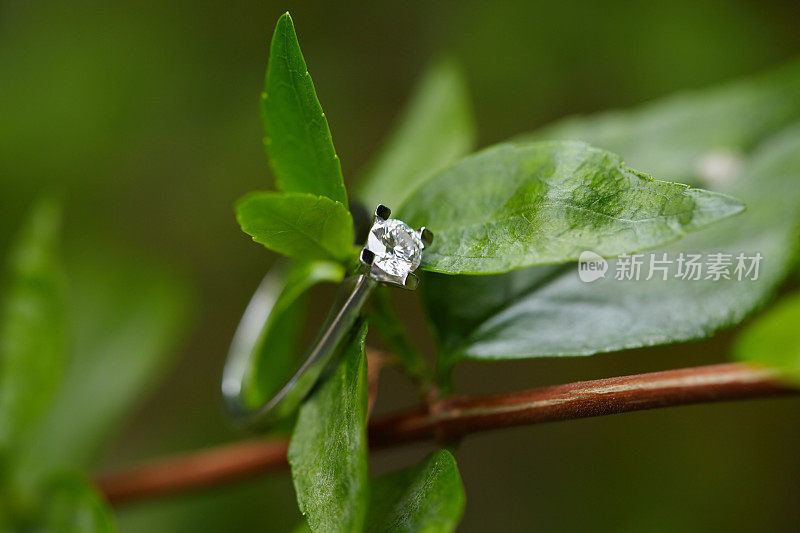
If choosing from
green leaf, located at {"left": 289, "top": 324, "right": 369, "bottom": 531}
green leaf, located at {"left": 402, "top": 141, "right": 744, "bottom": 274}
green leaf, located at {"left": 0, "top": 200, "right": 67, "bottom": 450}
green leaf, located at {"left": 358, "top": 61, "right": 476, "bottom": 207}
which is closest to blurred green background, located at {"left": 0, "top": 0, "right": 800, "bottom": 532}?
green leaf, located at {"left": 0, "top": 200, "right": 67, "bottom": 450}

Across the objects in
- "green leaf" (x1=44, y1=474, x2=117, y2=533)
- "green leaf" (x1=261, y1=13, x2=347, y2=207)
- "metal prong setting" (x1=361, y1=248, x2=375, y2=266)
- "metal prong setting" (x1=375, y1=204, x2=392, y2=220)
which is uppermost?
"green leaf" (x1=261, y1=13, x2=347, y2=207)

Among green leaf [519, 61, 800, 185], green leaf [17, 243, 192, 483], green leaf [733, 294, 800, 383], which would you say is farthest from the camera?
green leaf [17, 243, 192, 483]

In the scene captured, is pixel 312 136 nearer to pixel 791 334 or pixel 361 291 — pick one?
pixel 361 291

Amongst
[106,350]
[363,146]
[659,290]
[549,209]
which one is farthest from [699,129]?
[363,146]

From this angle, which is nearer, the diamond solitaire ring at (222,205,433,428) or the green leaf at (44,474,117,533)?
the diamond solitaire ring at (222,205,433,428)

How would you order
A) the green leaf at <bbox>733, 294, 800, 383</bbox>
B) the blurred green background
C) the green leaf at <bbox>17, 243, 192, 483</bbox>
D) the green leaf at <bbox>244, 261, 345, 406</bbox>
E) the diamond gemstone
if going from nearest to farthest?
the green leaf at <bbox>733, 294, 800, 383</bbox>
the diamond gemstone
the green leaf at <bbox>244, 261, 345, 406</bbox>
the green leaf at <bbox>17, 243, 192, 483</bbox>
the blurred green background

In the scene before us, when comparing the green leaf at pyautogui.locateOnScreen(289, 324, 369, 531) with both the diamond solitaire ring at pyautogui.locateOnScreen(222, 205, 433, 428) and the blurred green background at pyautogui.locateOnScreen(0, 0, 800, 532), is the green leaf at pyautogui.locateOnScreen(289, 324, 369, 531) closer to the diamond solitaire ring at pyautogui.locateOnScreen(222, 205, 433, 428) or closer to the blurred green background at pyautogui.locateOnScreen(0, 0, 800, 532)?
the diamond solitaire ring at pyautogui.locateOnScreen(222, 205, 433, 428)

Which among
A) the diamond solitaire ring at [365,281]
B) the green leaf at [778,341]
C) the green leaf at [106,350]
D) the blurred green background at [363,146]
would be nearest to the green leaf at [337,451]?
the diamond solitaire ring at [365,281]
